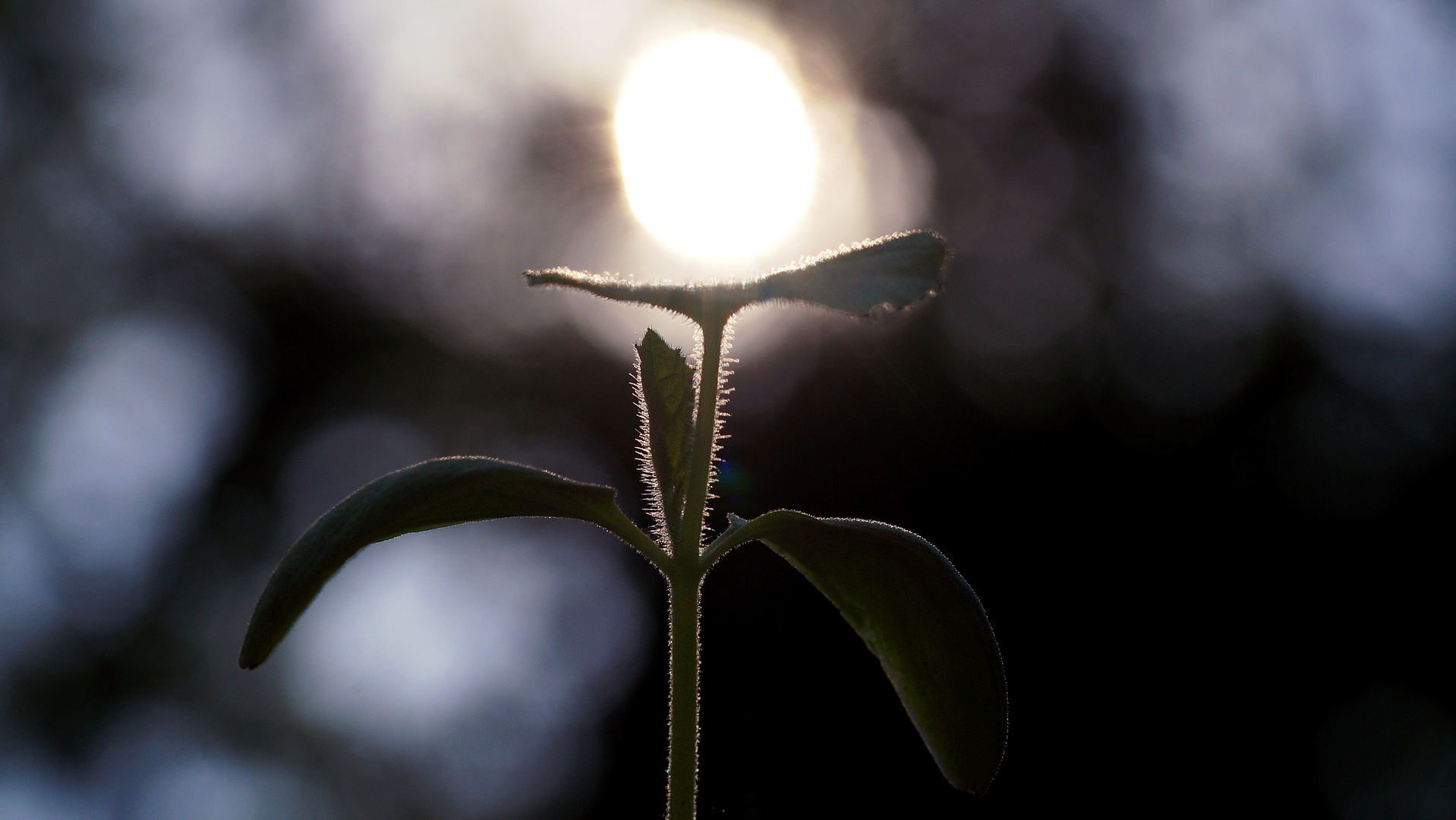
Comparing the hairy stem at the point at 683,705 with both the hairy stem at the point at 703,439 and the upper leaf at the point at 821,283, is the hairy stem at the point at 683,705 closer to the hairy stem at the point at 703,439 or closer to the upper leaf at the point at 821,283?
the hairy stem at the point at 703,439

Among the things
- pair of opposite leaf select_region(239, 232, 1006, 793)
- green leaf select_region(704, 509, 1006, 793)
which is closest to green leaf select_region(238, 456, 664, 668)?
pair of opposite leaf select_region(239, 232, 1006, 793)

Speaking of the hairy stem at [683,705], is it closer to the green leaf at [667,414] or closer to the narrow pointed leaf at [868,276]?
the green leaf at [667,414]

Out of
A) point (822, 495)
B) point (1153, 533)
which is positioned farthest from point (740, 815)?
point (1153, 533)

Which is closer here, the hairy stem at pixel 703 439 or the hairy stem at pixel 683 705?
the hairy stem at pixel 683 705

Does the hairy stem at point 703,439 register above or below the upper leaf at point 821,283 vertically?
below

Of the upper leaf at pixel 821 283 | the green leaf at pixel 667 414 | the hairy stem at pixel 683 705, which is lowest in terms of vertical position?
the hairy stem at pixel 683 705

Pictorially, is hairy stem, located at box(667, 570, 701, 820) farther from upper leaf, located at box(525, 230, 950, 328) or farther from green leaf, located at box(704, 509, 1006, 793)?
upper leaf, located at box(525, 230, 950, 328)

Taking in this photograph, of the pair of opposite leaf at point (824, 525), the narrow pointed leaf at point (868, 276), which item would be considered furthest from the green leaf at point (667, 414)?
the narrow pointed leaf at point (868, 276)
